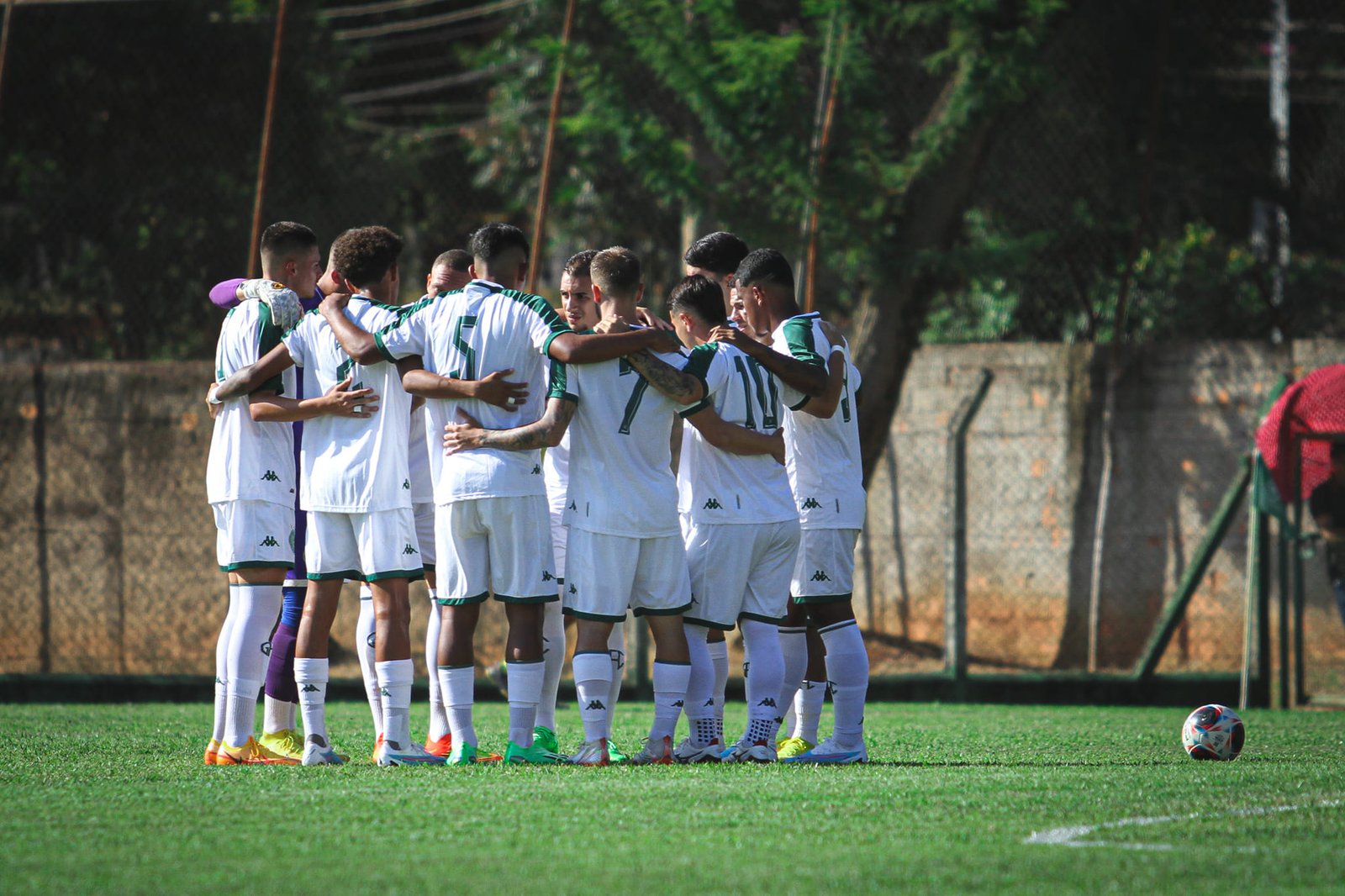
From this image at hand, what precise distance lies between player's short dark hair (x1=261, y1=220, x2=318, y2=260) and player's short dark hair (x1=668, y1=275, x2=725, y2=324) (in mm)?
1591

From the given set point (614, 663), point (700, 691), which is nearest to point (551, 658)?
point (614, 663)

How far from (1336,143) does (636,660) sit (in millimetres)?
7541

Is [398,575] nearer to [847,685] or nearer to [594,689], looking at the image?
[594,689]

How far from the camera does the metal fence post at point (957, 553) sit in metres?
10.9

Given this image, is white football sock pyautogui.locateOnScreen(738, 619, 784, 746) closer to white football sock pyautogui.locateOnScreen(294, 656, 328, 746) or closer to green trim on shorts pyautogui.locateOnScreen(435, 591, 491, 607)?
green trim on shorts pyautogui.locateOnScreen(435, 591, 491, 607)

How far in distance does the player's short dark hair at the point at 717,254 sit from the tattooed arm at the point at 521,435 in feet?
3.78

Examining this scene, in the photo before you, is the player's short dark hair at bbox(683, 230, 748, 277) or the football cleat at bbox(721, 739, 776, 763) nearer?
the football cleat at bbox(721, 739, 776, 763)

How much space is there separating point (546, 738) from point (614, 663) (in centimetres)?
42

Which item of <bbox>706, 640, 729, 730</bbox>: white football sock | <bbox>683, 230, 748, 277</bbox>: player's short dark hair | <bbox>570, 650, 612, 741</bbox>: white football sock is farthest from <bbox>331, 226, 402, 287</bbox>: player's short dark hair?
<bbox>706, 640, 729, 730</bbox>: white football sock

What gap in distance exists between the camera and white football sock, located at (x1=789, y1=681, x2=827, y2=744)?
673 cm

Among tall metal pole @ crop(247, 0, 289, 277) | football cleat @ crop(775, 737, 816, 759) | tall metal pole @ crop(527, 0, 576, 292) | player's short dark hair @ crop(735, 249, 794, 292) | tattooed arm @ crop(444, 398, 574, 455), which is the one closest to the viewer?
tattooed arm @ crop(444, 398, 574, 455)

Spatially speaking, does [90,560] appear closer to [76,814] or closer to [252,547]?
[252,547]

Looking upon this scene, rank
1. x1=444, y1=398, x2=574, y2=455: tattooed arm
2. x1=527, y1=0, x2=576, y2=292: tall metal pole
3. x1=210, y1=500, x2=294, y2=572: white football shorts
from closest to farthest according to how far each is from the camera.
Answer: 1. x1=444, y1=398, x2=574, y2=455: tattooed arm
2. x1=210, y1=500, x2=294, y2=572: white football shorts
3. x1=527, y1=0, x2=576, y2=292: tall metal pole

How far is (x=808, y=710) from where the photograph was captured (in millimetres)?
6754
